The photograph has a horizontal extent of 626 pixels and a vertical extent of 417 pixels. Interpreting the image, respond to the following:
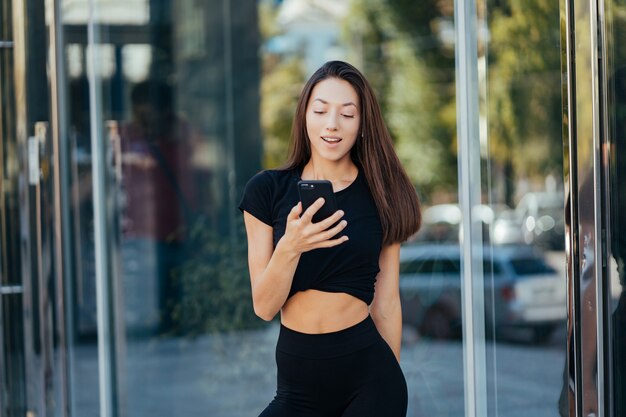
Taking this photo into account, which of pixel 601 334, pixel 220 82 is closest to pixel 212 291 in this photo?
pixel 220 82

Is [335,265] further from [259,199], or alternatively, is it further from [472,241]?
[472,241]

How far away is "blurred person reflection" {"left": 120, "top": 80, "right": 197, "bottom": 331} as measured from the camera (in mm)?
6250

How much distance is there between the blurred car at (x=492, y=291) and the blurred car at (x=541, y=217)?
12 centimetres

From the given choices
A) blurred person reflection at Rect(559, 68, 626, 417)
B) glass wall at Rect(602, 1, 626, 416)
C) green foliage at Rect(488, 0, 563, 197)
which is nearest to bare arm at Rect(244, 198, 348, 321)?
blurred person reflection at Rect(559, 68, 626, 417)

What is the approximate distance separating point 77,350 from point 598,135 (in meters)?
3.46

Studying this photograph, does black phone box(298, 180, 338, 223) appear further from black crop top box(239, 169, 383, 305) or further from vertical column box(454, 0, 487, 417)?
vertical column box(454, 0, 487, 417)

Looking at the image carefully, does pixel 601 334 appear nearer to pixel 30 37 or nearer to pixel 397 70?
pixel 30 37

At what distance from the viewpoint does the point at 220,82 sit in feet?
21.6

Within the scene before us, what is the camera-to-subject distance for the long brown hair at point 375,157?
273 centimetres

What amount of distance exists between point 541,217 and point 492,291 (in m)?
1.33

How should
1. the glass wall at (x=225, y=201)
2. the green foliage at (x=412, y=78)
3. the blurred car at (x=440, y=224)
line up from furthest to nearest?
the green foliage at (x=412, y=78)
the blurred car at (x=440, y=224)
the glass wall at (x=225, y=201)

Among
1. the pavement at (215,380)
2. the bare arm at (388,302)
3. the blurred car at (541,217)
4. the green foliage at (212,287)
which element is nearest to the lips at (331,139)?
the bare arm at (388,302)

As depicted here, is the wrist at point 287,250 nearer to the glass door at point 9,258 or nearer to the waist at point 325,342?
the waist at point 325,342

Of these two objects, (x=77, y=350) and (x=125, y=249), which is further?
(x=125, y=249)
